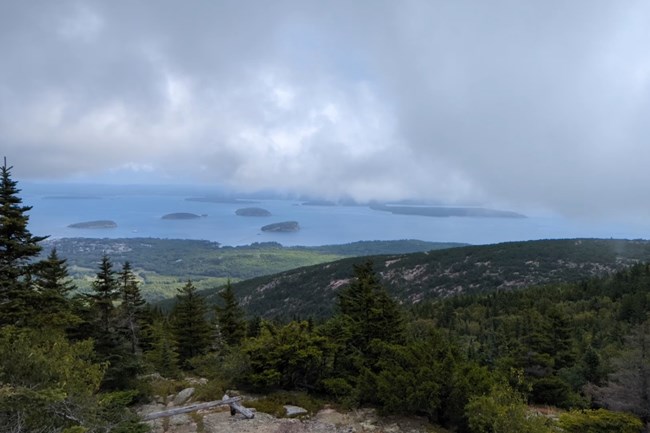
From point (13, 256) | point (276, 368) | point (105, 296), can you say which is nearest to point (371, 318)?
point (276, 368)

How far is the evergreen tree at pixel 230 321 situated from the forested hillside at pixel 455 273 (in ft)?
254

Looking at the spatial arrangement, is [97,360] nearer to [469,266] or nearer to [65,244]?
[469,266]

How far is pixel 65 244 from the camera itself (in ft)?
624

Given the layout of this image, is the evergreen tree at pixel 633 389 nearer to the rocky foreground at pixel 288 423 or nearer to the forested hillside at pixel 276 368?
the forested hillside at pixel 276 368

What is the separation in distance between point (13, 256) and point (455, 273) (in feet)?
428

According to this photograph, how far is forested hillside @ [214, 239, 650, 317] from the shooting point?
381 feet

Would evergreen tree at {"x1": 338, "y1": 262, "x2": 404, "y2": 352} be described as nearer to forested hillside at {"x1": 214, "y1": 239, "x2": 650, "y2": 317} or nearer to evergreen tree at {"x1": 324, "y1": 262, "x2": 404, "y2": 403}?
evergreen tree at {"x1": 324, "y1": 262, "x2": 404, "y2": 403}

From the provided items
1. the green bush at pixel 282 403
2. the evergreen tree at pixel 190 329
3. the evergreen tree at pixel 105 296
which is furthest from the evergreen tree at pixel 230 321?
the green bush at pixel 282 403

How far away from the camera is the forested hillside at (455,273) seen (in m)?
116

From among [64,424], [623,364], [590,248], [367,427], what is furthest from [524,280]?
[64,424]

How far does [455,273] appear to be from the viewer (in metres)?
130

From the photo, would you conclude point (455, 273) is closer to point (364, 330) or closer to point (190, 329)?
point (190, 329)

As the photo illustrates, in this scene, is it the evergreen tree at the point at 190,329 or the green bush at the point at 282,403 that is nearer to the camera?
the green bush at the point at 282,403

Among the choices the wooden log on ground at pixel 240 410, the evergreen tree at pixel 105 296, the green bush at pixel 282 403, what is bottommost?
the green bush at pixel 282 403
